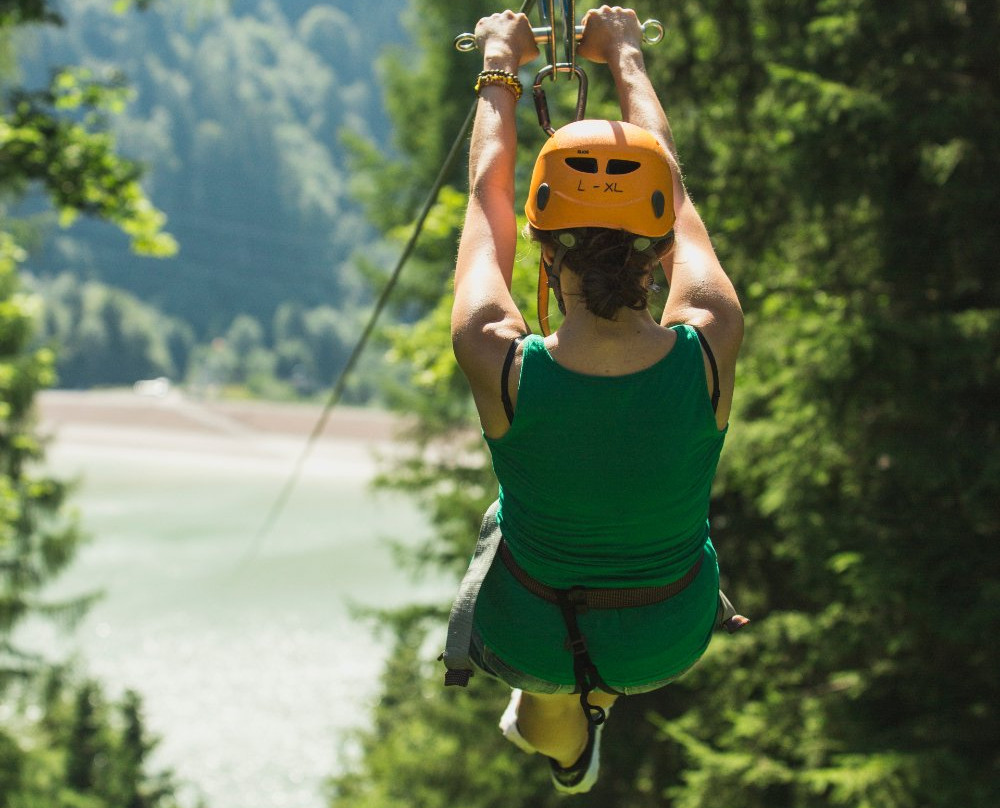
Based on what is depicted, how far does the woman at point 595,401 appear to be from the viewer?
1.60 m

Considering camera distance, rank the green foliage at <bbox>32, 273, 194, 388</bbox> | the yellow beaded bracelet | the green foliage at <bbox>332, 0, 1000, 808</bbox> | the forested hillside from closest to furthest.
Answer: the yellow beaded bracelet
the green foliage at <bbox>332, 0, 1000, 808</bbox>
the green foliage at <bbox>32, 273, 194, 388</bbox>
the forested hillside

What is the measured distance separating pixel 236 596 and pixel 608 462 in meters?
29.0

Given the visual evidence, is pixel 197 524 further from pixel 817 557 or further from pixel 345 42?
pixel 345 42

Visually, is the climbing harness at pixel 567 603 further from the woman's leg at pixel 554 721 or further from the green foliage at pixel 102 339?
the green foliage at pixel 102 339

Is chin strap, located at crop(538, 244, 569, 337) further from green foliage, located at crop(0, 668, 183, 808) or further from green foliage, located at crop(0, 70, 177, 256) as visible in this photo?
green foliage, located at crop(0, 668, 183, 808)

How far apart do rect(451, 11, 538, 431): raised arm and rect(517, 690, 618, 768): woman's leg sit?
0.73 meters

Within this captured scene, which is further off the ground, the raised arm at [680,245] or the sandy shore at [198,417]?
the raised arm at [680,245]

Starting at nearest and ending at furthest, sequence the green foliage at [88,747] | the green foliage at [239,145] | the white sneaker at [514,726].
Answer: the white sneaker at [514,726], the green foliage at [88,747], the green foliage at [239,145]

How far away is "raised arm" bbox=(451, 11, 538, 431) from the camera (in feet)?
5.31

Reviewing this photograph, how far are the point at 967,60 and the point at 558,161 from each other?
5.08 m

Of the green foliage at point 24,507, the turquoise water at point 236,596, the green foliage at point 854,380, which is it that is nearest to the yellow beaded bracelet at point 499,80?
the green foliage at point 854,380

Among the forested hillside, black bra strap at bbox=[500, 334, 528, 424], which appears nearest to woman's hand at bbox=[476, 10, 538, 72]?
black bra strap at bbox=[500, 334, 528, 424]

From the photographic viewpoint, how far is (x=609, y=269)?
1.63m

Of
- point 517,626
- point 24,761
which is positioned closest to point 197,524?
point 24,761
